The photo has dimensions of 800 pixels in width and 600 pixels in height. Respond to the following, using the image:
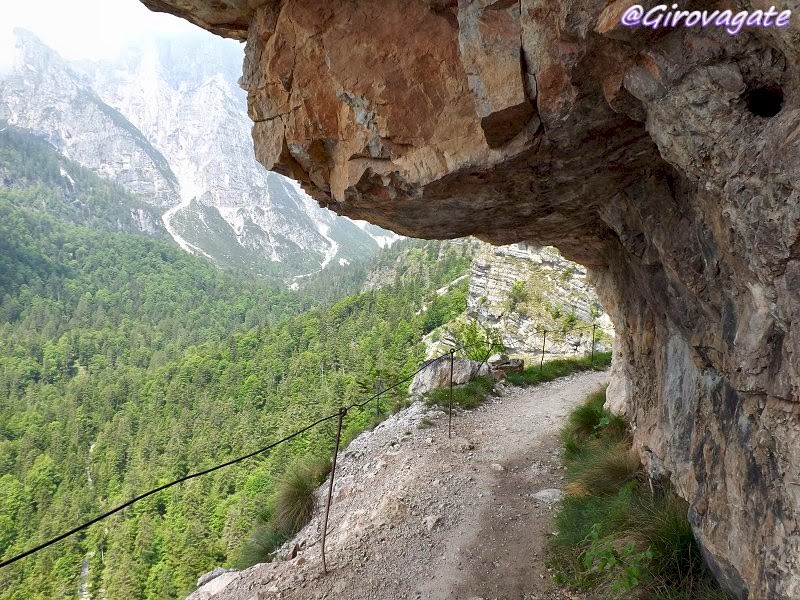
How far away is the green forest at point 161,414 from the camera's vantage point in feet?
160

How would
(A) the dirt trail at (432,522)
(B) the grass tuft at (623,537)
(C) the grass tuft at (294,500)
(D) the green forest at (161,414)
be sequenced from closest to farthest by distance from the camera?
(B) the grass tuft at (623,537) → (A) the dirt trail at (432,522) → (C) the grass tuft at (294,500) → (D) the green forest at (161,414)

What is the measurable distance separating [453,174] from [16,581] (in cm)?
7053

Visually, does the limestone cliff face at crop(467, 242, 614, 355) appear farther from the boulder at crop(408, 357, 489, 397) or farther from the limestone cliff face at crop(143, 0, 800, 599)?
the limestone cliff face at crop(143, 0, 800, 599)

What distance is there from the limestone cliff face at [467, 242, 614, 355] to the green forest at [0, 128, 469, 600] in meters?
12.2

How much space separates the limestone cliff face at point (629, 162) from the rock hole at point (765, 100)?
0.02 meters

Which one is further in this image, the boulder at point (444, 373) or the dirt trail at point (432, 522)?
the boulder at point (444, 373)

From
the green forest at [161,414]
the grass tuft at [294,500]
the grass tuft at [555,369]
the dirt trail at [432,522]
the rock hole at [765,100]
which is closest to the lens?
the rock hole at [765,100]

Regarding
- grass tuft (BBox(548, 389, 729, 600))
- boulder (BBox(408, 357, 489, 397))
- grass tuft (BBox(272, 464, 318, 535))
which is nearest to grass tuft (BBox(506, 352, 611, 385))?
boulder (BBox(408, 357, 489, 397))

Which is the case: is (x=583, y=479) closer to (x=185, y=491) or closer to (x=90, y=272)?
(x=185, y=491)

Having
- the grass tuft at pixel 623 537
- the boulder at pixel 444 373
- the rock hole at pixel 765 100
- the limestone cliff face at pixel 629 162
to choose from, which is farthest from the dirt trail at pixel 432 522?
the rock hole at pixel 765 100

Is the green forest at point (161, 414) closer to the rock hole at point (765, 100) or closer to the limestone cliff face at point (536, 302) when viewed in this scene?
the limestone cliff face at point (536, 302)

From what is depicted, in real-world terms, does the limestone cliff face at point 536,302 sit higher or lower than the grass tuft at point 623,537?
lower

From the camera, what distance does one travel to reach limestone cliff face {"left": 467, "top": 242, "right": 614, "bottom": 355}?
39.6m

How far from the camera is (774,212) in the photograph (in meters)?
2.77
